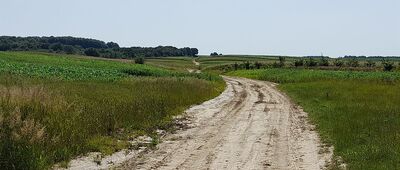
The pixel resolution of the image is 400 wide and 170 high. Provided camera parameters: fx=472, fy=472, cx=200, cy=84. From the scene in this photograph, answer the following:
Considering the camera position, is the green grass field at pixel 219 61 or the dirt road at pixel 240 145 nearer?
the dirt road at pixel 240 145

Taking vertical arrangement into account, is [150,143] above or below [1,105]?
below

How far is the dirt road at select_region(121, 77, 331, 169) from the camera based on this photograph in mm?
10781

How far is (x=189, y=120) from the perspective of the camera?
18.7 meters

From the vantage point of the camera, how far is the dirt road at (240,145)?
424 inches

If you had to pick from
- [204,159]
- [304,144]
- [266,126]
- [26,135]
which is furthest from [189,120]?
[26,135]

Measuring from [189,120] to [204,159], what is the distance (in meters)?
7.50

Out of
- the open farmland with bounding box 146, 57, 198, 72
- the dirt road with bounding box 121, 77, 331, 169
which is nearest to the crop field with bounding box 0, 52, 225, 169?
the dirt road with bounding box 121, 77, 331, 169

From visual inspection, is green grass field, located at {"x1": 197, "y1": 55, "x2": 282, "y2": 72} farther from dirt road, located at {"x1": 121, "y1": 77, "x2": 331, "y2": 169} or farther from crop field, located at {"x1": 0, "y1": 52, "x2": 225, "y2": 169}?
crop field, located at {"x1": 0, "y1": 52, "x2": 225, "y2": 169}

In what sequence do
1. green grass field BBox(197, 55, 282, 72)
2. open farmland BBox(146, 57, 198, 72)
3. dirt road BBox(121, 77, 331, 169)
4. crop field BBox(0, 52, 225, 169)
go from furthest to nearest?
green grass field BBox(197, 55, 282, 72) → open farmland BBox(146, 57, 198, 72) → dirt road BBox(121, 77, 331, 169) → crop field BBox(0, 52, 225, 169)

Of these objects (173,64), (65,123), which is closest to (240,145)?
(65,123)

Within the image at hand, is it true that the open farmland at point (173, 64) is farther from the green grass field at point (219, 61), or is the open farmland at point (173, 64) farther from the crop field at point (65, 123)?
the crop field at point (65, 123)

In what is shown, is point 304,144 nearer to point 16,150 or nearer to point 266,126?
point 266,126

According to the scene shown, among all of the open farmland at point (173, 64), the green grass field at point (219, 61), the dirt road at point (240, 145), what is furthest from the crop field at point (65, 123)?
the green grass field at point (219, 61)

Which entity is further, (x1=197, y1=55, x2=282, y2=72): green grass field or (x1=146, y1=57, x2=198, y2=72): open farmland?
(x1=197, y1=55, x2=282, y2=72): green grass field
